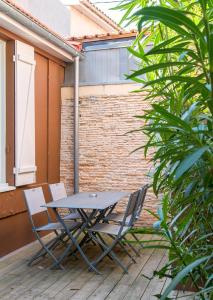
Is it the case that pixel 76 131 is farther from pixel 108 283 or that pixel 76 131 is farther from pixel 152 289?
pixel 152 289

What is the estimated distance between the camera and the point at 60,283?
13.9 feet

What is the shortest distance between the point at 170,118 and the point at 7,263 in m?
4.48

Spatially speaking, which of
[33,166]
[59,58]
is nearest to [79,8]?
[59,58]

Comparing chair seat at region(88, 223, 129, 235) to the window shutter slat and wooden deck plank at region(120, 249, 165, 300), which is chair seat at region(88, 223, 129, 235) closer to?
wooden deck plank at region(120, 249, 165, 300)

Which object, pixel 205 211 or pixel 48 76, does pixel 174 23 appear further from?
pixel 48 76

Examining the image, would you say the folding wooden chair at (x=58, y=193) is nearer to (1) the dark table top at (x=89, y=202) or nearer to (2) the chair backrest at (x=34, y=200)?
(1) the dark table top at (x=89, y=202)

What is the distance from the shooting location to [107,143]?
733 cm

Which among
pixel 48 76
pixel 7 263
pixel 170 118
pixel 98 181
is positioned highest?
pixel 48 76

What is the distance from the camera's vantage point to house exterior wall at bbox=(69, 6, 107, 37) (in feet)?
39.6

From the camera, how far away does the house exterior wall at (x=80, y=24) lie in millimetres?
12078

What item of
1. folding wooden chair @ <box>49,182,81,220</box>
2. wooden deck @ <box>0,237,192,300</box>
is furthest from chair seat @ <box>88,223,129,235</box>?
folding wooden chair @ <box>49,182,81,220</box>

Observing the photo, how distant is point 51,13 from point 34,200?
20.3ft

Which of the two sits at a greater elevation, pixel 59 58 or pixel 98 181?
pixel 59 58

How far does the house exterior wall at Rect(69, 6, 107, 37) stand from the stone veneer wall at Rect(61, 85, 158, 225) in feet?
16.8
